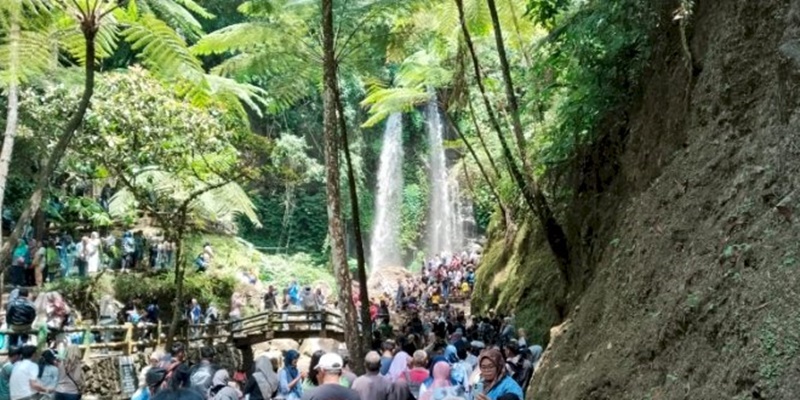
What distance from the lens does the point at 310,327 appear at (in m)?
18.1

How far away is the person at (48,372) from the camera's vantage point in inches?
253

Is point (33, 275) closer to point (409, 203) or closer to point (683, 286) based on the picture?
point (683, 286)

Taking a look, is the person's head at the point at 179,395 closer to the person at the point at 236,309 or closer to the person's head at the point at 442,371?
the person's head at the point at 442,371

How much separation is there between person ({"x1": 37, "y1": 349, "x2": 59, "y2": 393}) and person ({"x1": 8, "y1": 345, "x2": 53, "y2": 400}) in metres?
0.07

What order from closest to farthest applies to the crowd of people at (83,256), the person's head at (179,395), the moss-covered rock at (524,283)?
the person's head at (179,395), the moss-covered rock at (524,283), the crowd of people at (83,256)

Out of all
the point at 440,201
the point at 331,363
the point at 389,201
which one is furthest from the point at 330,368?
the point at 440,201

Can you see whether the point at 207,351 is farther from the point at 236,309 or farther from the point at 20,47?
the point at 20,47

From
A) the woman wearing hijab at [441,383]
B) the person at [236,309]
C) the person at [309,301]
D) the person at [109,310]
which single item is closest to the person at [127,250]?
the person at [109,310]

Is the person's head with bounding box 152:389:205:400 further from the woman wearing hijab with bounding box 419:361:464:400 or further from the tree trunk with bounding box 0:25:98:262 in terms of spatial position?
the tree trunk with bounding box 0:25:98:262

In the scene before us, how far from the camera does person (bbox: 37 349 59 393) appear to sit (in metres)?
6.43

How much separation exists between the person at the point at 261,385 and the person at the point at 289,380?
0.10m

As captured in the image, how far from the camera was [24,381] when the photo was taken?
6.27 meters

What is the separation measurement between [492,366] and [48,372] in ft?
13.2

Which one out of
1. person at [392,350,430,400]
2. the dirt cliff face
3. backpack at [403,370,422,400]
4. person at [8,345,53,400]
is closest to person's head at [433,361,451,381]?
person at [392,350,430,400]
